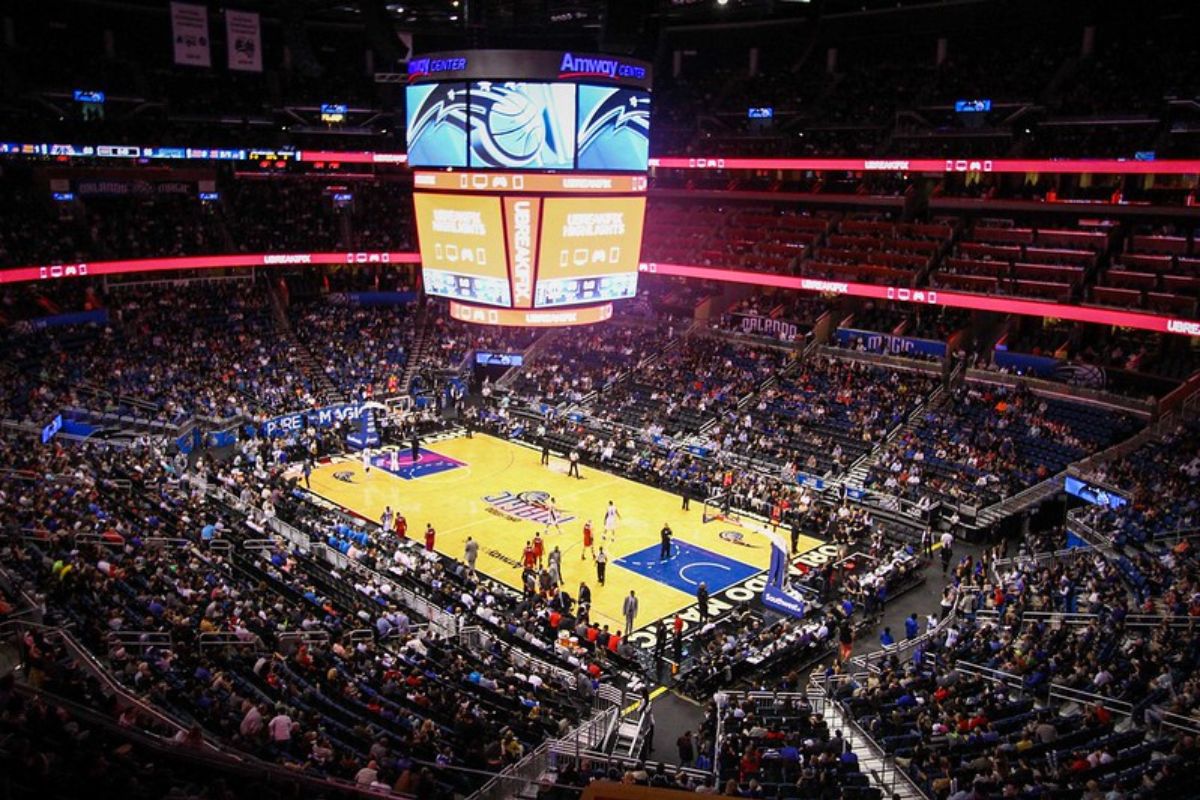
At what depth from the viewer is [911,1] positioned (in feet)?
141

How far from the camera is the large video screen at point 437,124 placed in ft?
80.2

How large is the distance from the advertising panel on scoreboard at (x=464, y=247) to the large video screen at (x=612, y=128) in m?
2.78

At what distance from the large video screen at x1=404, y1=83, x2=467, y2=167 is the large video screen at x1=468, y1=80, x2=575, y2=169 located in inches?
14.3

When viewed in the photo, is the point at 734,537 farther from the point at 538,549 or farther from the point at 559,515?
the point at 538,549

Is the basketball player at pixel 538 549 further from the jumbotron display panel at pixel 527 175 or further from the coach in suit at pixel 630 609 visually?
the jumbotron display panel at pixel 527 175

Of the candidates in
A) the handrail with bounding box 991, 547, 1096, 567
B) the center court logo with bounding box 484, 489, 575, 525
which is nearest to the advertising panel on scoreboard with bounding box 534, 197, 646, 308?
the center court logo with bounding box 484, 489, 575, 525

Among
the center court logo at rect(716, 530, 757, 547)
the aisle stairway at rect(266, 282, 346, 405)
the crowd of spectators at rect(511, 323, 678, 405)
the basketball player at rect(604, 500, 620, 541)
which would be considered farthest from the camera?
the crowd of spectators at rect(511, 323, 678, 405)

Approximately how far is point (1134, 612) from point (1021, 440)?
12.2 m

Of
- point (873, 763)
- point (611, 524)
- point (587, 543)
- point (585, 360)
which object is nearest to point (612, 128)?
point (611, 524)

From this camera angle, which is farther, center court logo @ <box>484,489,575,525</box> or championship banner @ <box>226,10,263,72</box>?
championship banner @ <box>226,10,263,72</box>

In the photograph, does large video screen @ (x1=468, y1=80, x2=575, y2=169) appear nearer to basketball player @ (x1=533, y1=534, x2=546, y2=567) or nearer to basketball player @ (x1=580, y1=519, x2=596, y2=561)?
basketball player @ (x1=533, y1=534, x2=546, y2=567)

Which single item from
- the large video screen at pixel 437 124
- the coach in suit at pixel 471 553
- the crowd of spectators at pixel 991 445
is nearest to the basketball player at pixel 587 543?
the coach in suit at pixel 471 553

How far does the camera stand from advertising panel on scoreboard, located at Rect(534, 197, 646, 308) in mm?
25188

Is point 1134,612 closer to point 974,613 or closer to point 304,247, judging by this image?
point 974,613
